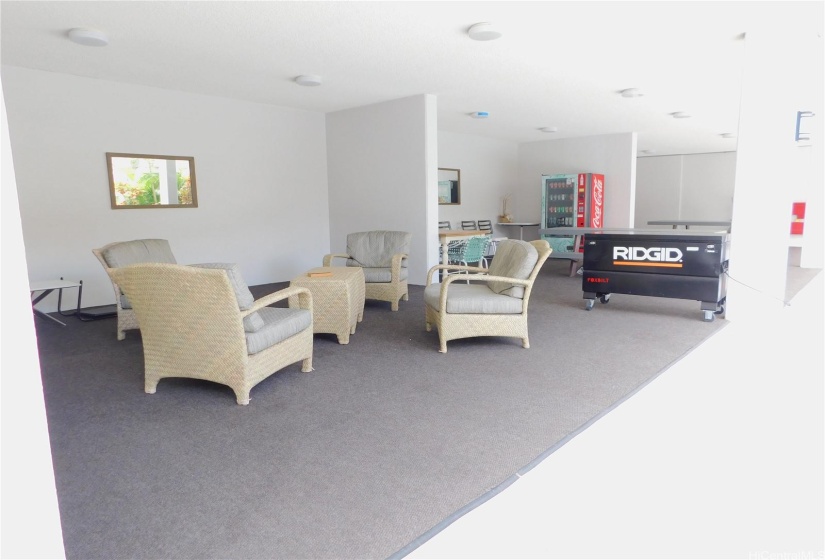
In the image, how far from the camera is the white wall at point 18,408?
1.02 m

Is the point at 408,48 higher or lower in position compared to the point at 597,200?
higher

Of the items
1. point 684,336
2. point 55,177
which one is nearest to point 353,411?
point 684,336

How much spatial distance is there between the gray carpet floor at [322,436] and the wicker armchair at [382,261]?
1.08 metres

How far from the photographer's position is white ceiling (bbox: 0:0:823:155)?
151 inches

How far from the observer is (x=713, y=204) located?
13602 mm

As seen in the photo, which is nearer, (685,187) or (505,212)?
(505,212)

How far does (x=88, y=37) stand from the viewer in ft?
14.0

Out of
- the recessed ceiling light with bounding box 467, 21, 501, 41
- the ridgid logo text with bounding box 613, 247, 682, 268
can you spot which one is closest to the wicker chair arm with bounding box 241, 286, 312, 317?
the recessed ceiling light with bounding box 467, 21, 501, 41

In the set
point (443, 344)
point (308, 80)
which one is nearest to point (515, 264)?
point (443, 344)

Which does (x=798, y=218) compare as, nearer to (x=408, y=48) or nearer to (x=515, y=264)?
(x=515, y=264)

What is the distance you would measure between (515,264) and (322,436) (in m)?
2.18

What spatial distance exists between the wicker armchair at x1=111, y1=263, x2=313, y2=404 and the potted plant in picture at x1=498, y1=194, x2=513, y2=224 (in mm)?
8572

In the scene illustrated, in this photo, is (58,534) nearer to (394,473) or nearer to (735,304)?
(394,473)

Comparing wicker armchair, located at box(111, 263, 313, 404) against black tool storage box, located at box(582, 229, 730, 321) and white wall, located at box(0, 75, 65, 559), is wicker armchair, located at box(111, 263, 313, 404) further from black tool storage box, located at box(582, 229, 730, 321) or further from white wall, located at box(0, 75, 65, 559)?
black tool storage box, located at box(582, 229, 730, 321)
